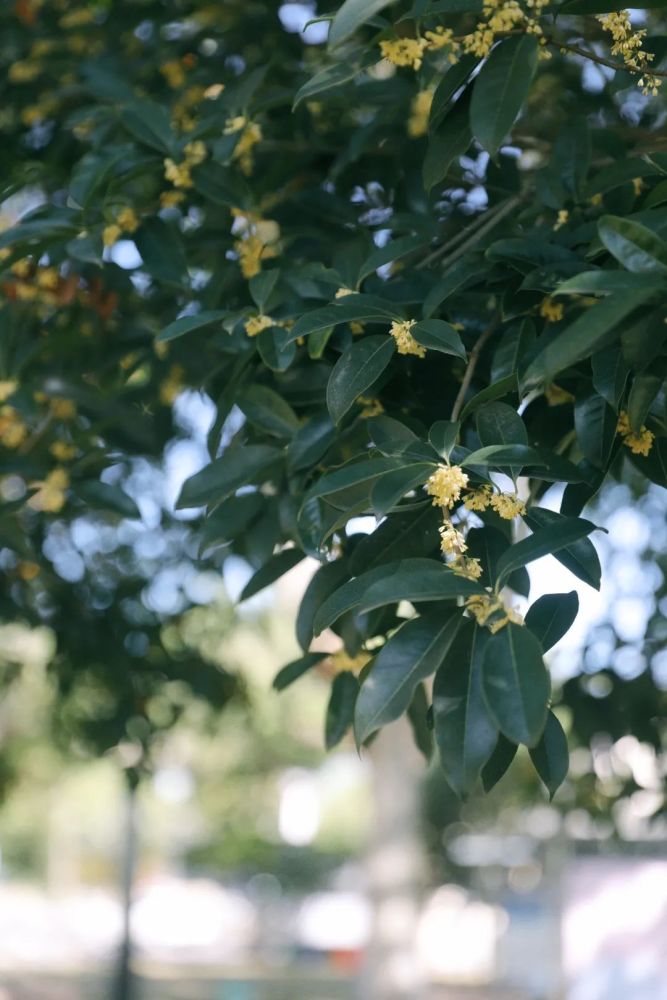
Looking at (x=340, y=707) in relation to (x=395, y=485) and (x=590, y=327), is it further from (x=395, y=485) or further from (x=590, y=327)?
(x=590, y=327)

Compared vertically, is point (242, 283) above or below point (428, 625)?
above

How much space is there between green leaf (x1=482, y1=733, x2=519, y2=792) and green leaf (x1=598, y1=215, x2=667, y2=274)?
41 cm

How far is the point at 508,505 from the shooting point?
96cm

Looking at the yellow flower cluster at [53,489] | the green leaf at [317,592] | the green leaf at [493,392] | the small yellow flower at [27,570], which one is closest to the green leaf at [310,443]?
the green leaf at [317,592]

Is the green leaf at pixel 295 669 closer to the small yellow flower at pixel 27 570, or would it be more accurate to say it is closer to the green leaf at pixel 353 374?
the green leaf at pixel 353 374

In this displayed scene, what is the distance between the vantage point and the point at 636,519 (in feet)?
10.2

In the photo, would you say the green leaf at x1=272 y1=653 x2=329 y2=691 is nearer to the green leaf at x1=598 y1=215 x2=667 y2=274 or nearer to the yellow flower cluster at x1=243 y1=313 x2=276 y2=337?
the yellow flower cluster at x1=243 y1=313 x2=276 y2=337

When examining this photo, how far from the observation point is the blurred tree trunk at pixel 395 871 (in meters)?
4.05

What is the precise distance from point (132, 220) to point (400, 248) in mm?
415

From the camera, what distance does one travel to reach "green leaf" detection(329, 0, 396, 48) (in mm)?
979

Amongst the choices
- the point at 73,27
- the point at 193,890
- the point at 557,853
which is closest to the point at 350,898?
the point at 193,890

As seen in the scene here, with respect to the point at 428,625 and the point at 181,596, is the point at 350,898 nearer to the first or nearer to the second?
the point at 181,596

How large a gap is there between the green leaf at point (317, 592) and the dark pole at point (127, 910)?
10.2ft

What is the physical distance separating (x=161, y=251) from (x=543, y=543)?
2.45ft
